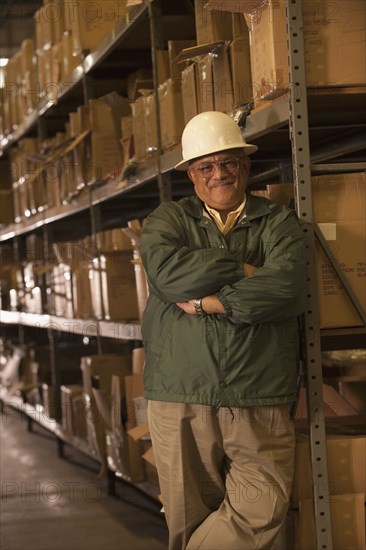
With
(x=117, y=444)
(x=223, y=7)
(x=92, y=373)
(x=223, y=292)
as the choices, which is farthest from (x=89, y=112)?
(x=223, y=292)

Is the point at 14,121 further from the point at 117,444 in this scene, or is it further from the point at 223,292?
the point at 223,292

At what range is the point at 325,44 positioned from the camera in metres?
3.09

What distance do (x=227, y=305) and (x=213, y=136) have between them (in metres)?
0.64

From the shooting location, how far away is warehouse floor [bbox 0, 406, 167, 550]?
450 cm

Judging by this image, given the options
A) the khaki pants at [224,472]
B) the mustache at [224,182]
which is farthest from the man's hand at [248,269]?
the khaki pants at [224,472]

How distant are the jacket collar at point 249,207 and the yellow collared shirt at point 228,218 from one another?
0.11 ft

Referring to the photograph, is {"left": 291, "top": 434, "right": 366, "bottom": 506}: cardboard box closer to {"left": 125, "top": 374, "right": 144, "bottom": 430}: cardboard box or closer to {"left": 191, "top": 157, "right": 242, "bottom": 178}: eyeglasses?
{"left": 191, "top": 157, "right": 242, "bottom": 178}: eyeglasses

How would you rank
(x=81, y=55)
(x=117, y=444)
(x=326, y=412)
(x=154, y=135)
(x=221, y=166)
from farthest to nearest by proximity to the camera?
(x=81, y=55), (x=117, y=444), (x=154, y=135), (x=326, y=412), (x=221, y=166)

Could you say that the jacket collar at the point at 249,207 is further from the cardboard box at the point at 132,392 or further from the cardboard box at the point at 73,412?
the cardboard box at the point at 73,412

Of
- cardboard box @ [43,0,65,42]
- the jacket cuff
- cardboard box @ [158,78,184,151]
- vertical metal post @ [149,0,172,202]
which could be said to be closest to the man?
the jacket cuff

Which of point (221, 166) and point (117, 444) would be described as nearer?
point (221, 166)

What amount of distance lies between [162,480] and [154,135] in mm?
1852

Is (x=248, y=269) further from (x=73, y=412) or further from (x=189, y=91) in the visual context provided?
(x=73, y=412)

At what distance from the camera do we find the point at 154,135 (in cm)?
443
